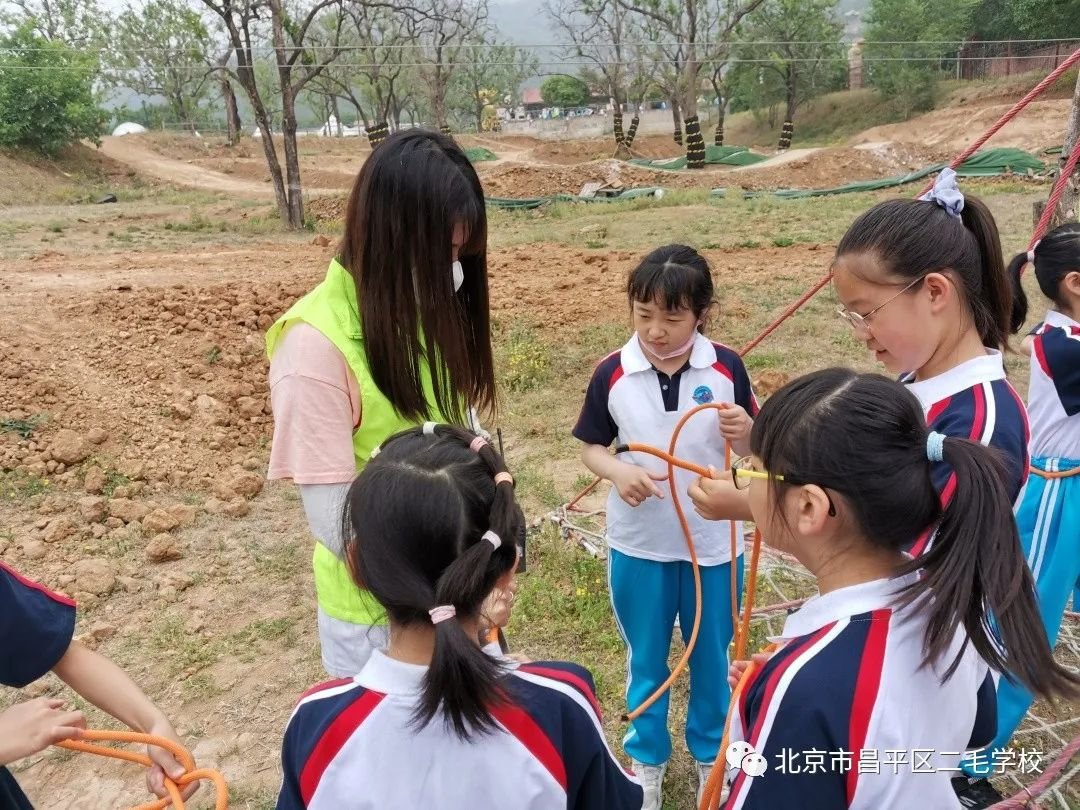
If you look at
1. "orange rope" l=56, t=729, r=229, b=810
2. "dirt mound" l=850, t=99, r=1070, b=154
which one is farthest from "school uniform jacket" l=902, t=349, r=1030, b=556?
"dirt mound" l=850, t=99, r=1070, b=154

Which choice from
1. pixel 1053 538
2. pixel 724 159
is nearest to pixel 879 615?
pixel 1053 538

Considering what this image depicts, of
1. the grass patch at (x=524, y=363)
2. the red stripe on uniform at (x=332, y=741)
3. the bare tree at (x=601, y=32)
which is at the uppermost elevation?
the bare tree at (x=601, y=32)

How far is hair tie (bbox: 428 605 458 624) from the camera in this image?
100 cm

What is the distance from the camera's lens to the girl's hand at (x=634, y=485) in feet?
6.47

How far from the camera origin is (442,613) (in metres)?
1.00

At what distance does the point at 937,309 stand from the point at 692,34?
1148 inches

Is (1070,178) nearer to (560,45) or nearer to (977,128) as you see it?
(560,45)

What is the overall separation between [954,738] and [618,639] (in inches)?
78.0

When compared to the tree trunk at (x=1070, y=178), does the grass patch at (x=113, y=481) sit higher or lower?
lower

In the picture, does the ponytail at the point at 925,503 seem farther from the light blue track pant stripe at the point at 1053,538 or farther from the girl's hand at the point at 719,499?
the light blue track pant stripe at the point at 1053,538

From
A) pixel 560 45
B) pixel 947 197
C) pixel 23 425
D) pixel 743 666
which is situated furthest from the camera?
pixel 560 45

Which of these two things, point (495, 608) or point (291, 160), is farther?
point (291, 160)

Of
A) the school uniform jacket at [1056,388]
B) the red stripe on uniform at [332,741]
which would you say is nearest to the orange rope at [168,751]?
the red stripe on uniform at [332,741]

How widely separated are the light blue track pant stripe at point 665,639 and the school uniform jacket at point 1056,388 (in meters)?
1.02
